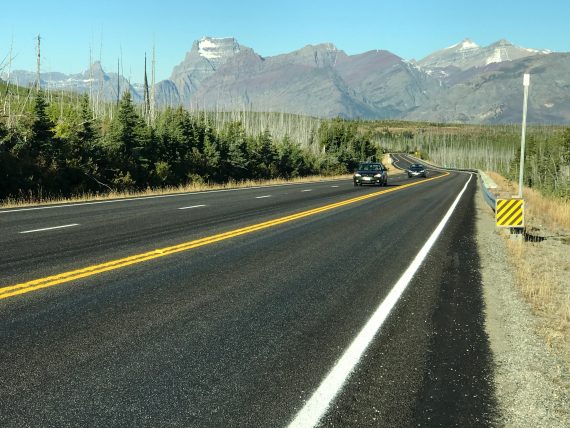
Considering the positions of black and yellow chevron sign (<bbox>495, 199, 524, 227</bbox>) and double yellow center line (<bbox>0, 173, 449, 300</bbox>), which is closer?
double yellow center line (<bbox>0, 173, 449, 300</bbox>)

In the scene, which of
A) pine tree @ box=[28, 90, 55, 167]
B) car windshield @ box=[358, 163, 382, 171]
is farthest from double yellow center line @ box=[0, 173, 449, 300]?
car windshield @ box=[358, 163, 382, 171]

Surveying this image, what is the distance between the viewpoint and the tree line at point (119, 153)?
20531mm

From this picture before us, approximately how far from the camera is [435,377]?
13.3 feet

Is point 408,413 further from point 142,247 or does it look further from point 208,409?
point 142,247

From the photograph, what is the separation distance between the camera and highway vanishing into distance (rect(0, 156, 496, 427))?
3.42 meters

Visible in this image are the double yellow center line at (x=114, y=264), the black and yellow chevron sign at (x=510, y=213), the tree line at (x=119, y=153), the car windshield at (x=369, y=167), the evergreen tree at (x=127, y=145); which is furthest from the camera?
the car windshield at (x=369, y=167)

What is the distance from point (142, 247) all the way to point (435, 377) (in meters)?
6.07

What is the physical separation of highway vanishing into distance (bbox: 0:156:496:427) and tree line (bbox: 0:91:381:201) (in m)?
12.2

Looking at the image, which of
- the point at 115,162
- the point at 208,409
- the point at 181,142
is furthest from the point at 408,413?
the point at 181,142

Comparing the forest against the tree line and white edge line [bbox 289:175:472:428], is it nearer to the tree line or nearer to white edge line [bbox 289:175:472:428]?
the tree line

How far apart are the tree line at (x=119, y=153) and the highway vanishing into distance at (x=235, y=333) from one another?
12.2 meters

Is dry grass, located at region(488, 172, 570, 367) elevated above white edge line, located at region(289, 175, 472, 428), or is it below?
below

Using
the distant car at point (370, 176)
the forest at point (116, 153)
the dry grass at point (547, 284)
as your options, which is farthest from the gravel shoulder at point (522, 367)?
the distant car at point (370, 176)

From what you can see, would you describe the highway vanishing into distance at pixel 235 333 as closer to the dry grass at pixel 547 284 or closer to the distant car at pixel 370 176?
the dry grass at pixel 547 284
